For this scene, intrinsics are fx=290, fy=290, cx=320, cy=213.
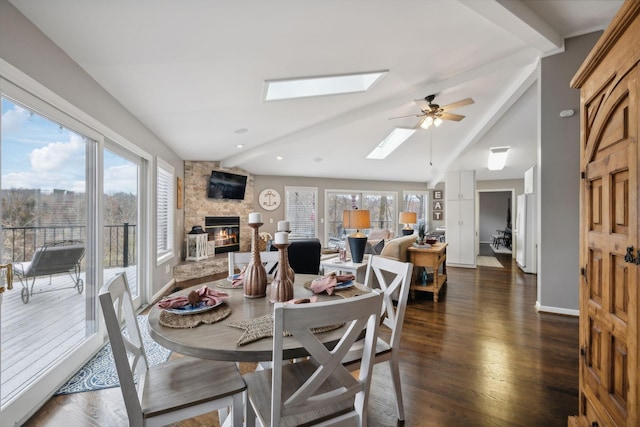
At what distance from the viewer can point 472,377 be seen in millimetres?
2137

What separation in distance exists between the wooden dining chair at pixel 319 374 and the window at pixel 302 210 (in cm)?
670

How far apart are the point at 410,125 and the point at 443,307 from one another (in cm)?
333

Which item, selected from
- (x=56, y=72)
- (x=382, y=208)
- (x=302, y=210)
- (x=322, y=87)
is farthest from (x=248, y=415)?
(x=382, y=208)

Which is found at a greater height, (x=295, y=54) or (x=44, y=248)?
(x=295, y=54)

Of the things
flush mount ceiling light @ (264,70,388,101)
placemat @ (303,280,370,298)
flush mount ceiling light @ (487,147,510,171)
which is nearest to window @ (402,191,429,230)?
flush mount ceiling light @ (487,147,510,171)

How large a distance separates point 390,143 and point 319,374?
20.6ft

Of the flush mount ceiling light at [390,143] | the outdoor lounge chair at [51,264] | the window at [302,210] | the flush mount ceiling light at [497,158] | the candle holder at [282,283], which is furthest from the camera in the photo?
the window at [302,210]

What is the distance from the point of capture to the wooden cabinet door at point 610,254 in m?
1.00

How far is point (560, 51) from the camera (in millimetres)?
3309

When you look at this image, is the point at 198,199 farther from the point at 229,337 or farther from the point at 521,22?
the point at 521,22

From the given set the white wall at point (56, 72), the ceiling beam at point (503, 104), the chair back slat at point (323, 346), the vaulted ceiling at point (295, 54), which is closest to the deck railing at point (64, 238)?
the white wall at point (56, 72)

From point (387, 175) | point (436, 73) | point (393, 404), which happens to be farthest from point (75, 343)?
point (387, 175)

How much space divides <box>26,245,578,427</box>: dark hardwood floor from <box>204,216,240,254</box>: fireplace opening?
4.28m

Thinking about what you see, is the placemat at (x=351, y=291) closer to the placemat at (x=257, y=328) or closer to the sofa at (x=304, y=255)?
the placemat at (x=257, y=328)
